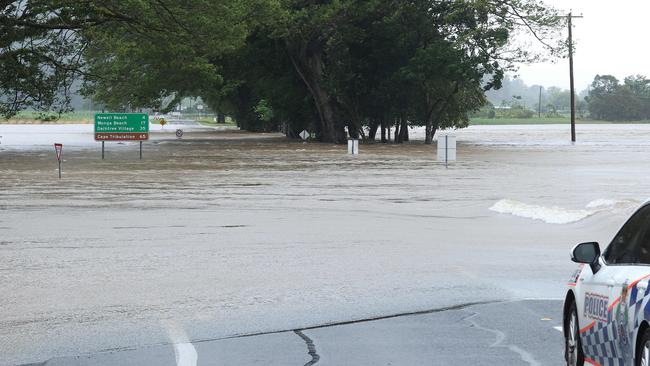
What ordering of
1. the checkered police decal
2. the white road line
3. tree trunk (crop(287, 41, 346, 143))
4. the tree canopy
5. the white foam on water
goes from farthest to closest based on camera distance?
tree trunk (crop(287, 41, 346, 143)) → the tree canopy → the white foam on water → the white road line → the checkered police decal

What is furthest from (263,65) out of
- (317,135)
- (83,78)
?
(83,78)

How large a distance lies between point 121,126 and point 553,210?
112ft

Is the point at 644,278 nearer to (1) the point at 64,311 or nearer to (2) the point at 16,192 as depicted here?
(1) the point at 64,311

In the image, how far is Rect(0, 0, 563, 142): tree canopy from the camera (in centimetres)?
5041

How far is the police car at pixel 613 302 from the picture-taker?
554 cm

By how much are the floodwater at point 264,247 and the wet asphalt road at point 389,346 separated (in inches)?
14.9

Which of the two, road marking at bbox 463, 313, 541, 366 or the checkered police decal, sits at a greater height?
the checkered police decal

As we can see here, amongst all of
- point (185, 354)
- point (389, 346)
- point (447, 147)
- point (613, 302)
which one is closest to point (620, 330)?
point (613, 302)

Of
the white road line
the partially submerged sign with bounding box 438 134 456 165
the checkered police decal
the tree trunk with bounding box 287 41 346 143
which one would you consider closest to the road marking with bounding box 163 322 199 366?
the white road line

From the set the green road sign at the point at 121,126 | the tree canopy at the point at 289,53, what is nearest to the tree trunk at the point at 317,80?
the tree canopy at the point at 289,53

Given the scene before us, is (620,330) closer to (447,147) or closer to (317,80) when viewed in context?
(447,147)

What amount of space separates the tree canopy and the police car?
1637 inches

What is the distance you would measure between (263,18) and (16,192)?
3446 centimetres

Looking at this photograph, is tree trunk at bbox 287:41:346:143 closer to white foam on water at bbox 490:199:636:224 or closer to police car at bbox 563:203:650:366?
white foam on water at bbox 490:199:636:224
